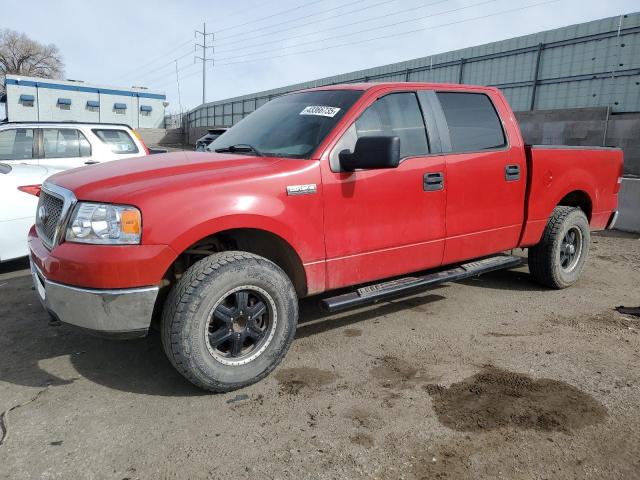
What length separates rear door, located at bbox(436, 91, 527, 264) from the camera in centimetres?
401

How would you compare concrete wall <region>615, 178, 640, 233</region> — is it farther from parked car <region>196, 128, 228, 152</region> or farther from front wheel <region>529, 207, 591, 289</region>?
parked car <region>196, 128, 228, 152</region>

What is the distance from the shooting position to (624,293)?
5027 millimetres

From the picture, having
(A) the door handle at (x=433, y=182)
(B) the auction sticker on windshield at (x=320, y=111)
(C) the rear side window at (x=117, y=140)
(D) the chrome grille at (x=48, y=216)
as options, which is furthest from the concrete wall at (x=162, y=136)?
(A) the door handle at (x=433, y=182)

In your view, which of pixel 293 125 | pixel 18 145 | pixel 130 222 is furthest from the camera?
pixel 18 145

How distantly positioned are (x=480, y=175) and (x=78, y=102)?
5068 cm

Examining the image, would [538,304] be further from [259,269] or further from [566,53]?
[566,53]

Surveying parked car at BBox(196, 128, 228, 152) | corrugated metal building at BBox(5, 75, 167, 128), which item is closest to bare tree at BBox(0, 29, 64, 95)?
corrugated metal building at BBox(5, 75, 167, 128)

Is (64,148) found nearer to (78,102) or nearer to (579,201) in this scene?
(579,201)

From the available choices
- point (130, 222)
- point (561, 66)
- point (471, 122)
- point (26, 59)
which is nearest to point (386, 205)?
point (471, 122)

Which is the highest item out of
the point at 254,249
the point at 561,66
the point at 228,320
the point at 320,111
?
the point at 561,66

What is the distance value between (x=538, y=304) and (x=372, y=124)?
97.7 inches

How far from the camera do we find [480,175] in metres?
4.11

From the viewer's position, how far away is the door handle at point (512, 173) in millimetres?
4309

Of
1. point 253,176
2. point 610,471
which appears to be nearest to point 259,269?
point 253,176
